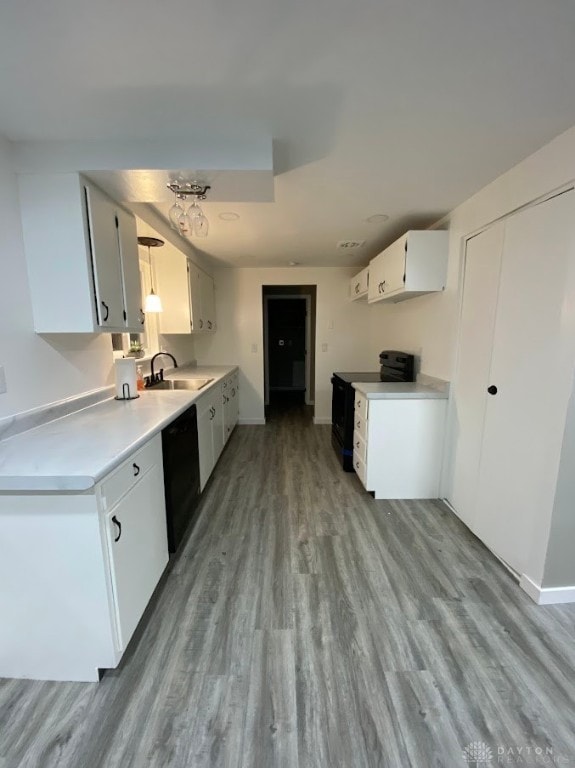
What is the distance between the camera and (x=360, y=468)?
2797 mm

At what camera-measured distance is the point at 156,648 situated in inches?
54.6

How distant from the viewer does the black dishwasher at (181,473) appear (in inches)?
70.4

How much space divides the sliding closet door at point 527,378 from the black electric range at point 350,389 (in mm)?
1012

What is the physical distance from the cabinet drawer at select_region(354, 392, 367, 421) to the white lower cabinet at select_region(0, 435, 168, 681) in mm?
1834

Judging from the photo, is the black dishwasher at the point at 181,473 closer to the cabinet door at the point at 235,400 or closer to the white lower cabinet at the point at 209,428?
the white lower cabinet at the point at 209,428

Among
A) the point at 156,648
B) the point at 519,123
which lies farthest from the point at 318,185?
the point at 156,648

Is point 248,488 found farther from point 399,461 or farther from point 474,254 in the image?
point 474,254

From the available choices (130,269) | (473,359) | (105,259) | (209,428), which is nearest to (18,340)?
(105,259)

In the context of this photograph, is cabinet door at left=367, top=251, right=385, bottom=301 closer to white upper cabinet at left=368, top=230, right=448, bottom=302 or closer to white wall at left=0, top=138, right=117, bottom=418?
white upper cabinet at left=368, top=230, right=448, bottom=302

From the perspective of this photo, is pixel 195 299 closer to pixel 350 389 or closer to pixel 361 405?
pixel 350 389

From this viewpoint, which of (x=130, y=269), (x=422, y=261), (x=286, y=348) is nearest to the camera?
(x=130, y=269)

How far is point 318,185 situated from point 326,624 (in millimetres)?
2438

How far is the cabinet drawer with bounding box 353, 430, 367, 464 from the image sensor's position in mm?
2662

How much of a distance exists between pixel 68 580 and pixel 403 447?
2253 mm
